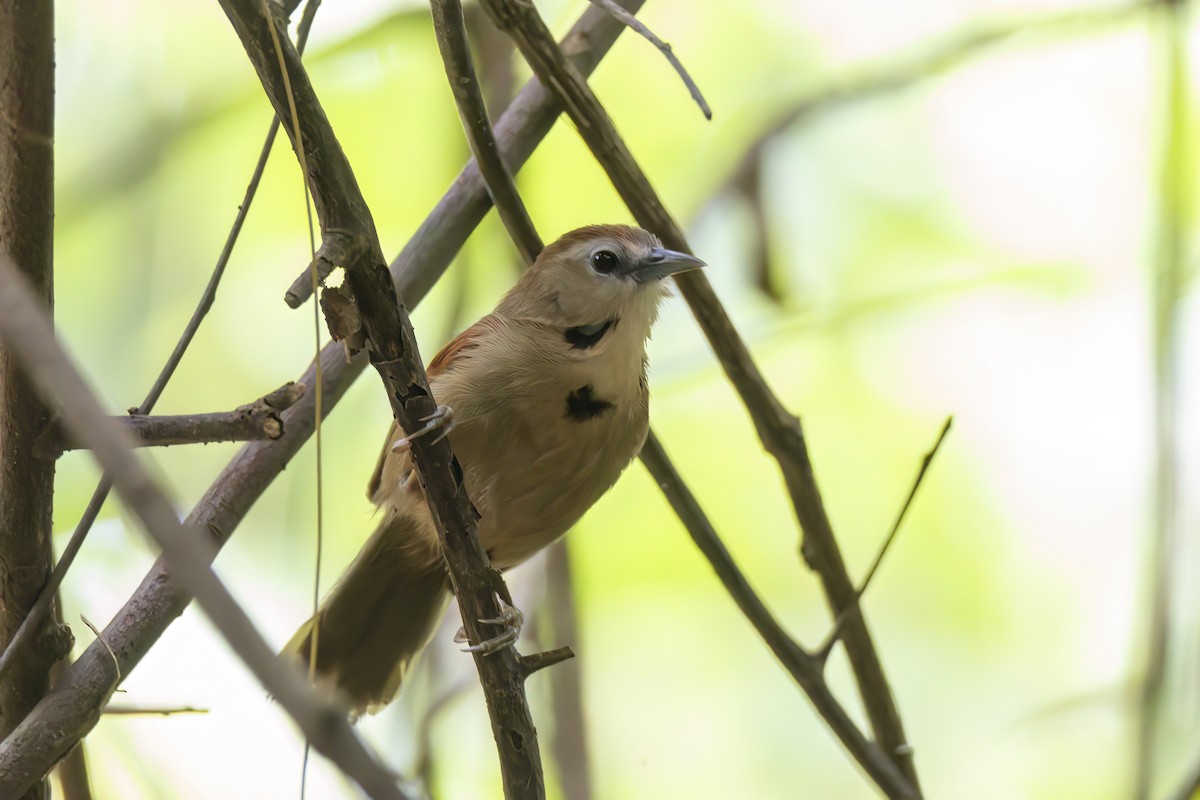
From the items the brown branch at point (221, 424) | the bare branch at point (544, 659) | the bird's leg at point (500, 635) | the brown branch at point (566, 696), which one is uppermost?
the brown branch at point (566, 696)

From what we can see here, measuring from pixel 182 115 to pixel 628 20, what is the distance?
247cm

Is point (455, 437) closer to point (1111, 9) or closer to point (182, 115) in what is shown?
point (182, 115)

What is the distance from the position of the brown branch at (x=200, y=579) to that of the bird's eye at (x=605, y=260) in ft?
7.85

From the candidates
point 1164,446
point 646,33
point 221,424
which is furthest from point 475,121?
point 1164,446

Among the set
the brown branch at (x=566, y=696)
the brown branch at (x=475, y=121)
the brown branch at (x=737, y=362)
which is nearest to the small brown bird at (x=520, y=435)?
the brown branch at (x=737, y=362)

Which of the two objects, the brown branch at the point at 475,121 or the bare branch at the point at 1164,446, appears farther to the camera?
the bare branch at the point at 1164,446

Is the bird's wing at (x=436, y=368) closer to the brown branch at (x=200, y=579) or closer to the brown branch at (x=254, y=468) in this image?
the brown branch at (x=254, y=468)

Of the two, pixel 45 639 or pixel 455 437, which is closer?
pixel 45 639

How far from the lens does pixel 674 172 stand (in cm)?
456

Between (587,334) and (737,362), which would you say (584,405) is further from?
(737,362)

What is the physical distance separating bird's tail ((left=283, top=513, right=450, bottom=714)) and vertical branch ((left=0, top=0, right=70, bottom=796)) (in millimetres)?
1137

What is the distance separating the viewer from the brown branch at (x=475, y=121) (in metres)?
2.39

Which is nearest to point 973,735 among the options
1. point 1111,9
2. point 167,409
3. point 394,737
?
point 394,737

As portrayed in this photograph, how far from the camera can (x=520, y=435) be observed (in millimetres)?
2883
